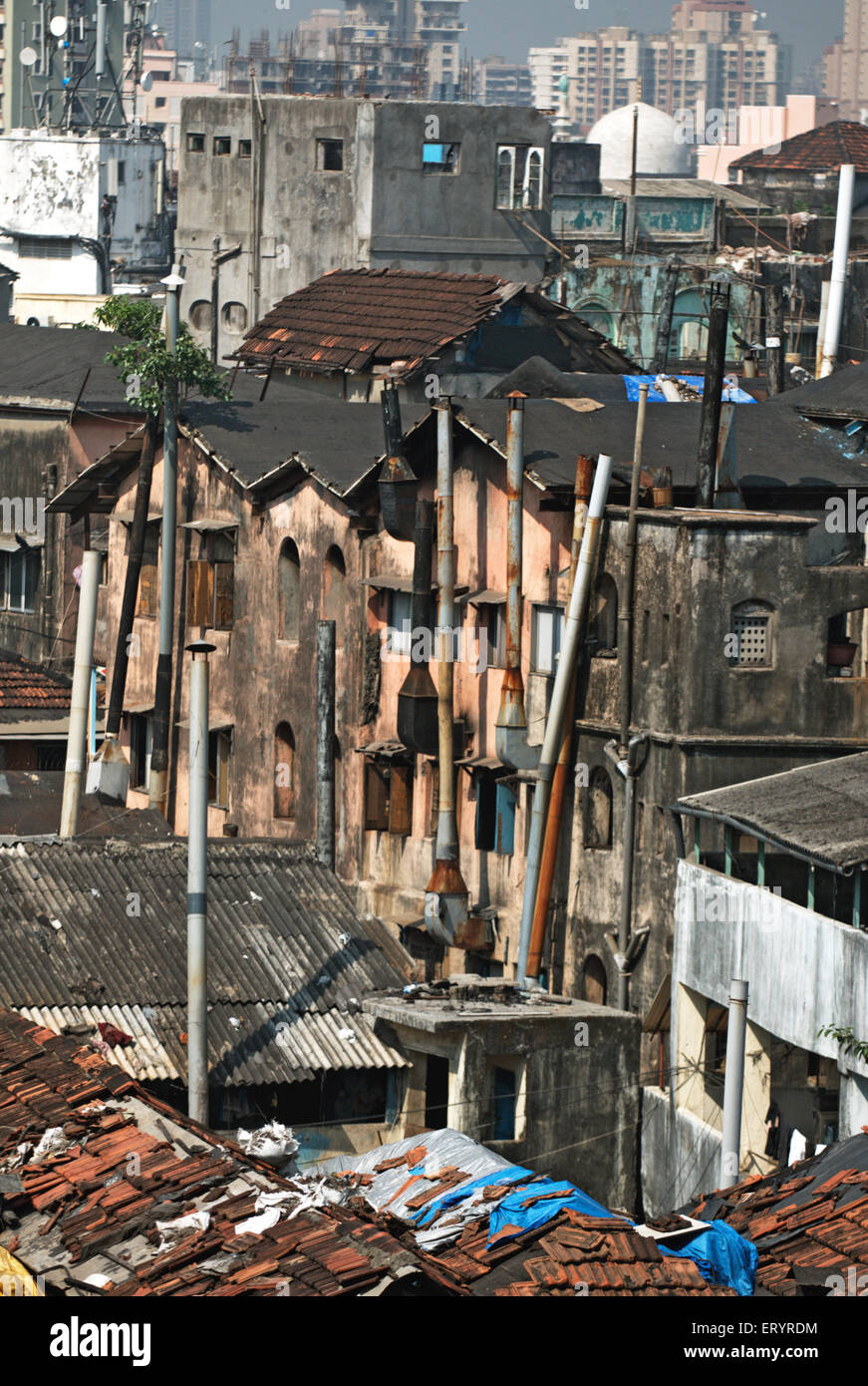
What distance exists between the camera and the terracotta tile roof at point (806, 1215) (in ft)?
76.3

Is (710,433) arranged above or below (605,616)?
Answer: above

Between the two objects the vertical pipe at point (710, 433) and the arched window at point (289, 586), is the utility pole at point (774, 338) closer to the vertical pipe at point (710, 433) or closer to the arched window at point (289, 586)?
the arched window at point (289, 586)

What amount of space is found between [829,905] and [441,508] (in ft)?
37.7

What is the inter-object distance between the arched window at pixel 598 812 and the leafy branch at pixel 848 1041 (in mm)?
7900

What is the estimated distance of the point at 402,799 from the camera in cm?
4134

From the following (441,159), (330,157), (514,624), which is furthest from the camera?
(330,157)

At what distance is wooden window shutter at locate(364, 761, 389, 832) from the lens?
137ft

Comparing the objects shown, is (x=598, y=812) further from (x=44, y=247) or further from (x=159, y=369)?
(x=44, y=247)

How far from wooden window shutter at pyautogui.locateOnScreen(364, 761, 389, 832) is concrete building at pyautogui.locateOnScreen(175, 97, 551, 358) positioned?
31.1m

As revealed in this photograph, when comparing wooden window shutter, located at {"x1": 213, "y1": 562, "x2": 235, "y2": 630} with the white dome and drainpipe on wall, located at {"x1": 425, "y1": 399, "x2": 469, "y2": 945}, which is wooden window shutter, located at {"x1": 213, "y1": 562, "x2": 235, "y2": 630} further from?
the white dome

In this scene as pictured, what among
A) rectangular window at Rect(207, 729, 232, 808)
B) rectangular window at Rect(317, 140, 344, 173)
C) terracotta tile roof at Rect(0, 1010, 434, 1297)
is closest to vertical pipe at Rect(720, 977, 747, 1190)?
terracotta tile roof at Rect(0, 1010, 434, 1297)

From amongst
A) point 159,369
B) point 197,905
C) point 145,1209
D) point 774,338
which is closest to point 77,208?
point 774,338

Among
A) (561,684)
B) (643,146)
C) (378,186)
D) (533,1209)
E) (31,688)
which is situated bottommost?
(533,1209)

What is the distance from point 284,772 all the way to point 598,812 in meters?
9.00
